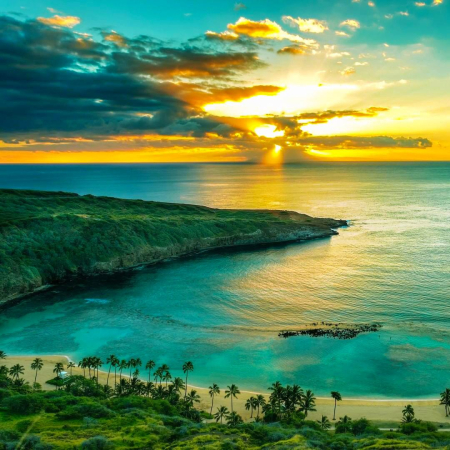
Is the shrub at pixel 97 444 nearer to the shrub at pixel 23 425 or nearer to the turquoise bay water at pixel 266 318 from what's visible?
the shrub at pixel 23 425

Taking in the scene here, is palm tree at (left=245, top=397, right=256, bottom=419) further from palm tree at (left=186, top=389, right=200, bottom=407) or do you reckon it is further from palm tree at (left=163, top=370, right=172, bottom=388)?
palm tree at (left=163, top=370, right=172, bottom=388)

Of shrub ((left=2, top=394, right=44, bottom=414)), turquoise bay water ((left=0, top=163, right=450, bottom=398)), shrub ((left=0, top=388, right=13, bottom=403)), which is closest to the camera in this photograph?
shrub ((left=2, top=394, right=44, bottom=414))

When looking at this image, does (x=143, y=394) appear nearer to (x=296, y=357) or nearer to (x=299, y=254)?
(x=296, y=357)

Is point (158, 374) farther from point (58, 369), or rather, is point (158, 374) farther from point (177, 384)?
point (58, 369)

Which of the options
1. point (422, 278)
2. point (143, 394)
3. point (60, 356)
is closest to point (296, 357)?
point (143, 394)

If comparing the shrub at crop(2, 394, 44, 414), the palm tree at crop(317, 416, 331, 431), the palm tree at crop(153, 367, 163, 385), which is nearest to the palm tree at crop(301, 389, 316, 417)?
the palm tree at crop(317, 416, 331, 431)

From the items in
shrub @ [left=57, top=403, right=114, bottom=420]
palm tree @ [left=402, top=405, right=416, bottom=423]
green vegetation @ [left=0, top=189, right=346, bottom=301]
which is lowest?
shrub @ [left=57, top=403, right=114, bottom=420]

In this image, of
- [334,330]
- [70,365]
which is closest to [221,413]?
[70,365]

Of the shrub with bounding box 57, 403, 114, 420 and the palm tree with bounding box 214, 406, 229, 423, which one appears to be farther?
the palm tree with bounding box 214, 406, 229, 423
